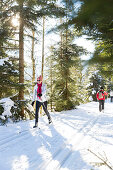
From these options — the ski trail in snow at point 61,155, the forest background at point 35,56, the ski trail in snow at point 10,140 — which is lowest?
the ski trail in snow at point 10,140

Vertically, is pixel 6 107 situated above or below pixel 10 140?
above

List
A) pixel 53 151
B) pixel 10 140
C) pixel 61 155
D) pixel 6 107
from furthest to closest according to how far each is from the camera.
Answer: pixel 6 107 → pixel 10 140 → pixel 53 151 → pixel 61 155

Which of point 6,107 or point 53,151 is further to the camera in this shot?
point 6,107

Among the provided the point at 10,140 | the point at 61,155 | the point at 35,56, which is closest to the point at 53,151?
the point at 61,155

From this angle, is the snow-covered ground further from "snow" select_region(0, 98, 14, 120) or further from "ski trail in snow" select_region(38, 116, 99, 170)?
"snow" select_region(0, 98, 14, 120)

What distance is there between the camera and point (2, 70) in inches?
305

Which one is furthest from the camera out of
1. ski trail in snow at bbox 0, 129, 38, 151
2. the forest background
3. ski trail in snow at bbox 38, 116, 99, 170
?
the forest background

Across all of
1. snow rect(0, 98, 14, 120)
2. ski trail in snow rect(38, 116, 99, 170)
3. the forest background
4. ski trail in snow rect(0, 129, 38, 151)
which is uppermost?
the forest background

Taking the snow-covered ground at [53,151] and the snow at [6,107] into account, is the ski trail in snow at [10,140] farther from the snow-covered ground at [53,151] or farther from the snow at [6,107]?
the snow at [6,107]

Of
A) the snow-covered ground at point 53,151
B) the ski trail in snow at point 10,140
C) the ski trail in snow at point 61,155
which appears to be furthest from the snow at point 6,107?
the ski trail in snow at point 61,155

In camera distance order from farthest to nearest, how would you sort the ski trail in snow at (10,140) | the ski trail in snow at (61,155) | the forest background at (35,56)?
the forest background at (35,56) → the ski trail in snow at (10,140) → the ski trail in snow at (61,155)

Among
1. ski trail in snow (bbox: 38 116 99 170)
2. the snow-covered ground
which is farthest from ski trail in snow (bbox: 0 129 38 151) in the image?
ski trail in snow (bbox: 38 116 99 170)

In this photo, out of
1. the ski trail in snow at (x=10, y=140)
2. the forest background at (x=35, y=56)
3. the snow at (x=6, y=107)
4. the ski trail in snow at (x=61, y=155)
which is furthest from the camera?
the snow at (x=6, y=107)

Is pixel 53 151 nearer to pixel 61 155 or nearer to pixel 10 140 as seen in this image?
pixel 61 155
